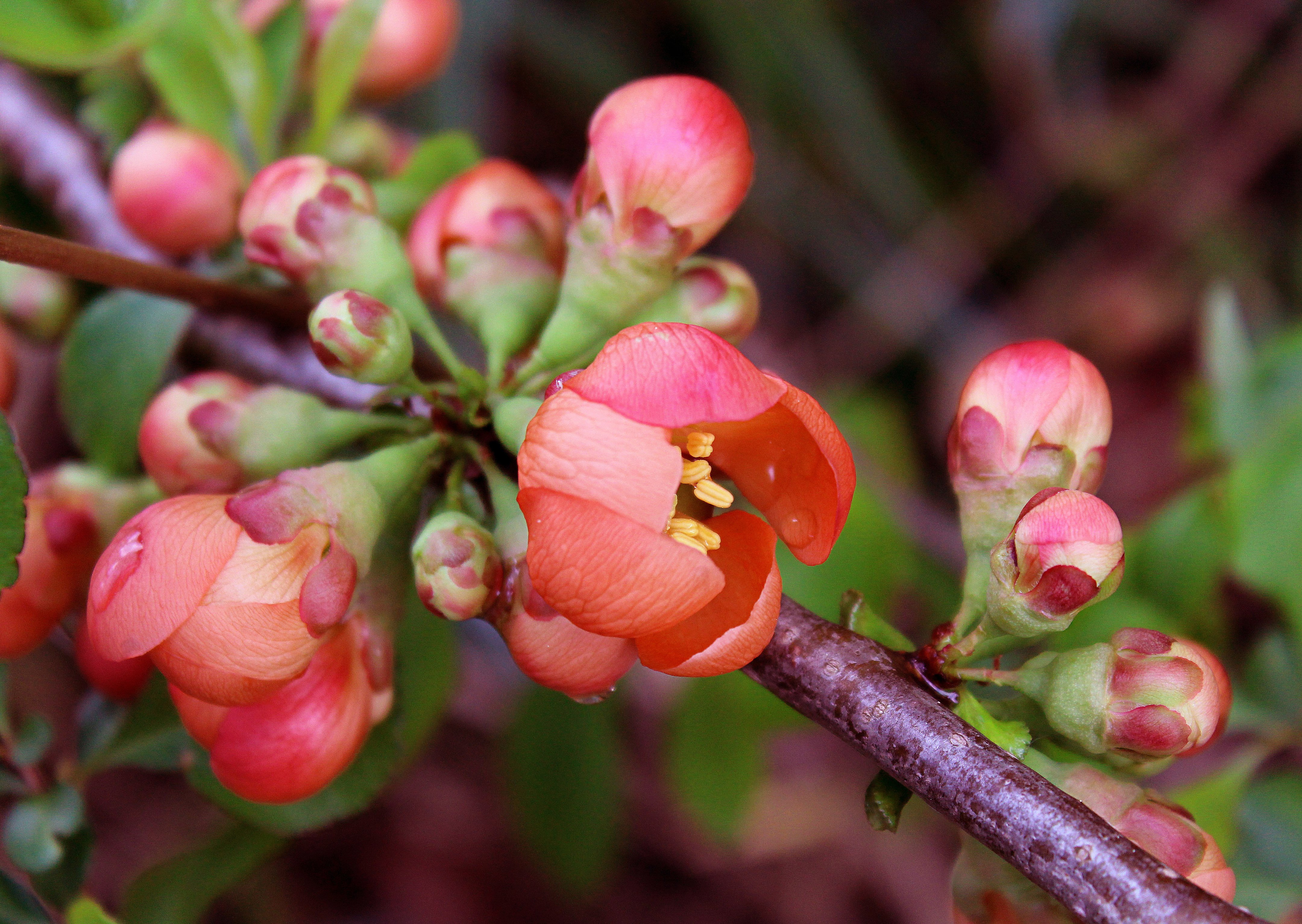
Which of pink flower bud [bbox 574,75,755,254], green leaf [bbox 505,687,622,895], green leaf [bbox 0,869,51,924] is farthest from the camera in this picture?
green leaf [bbox 505,687,622,895]

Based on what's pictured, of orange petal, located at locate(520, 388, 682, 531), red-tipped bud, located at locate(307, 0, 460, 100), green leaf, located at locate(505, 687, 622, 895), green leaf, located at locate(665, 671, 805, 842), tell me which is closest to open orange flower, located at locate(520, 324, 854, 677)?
orange petal, located at locate(520, 388, 682, 531)

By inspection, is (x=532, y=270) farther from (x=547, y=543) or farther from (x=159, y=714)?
(x=159, y=714)

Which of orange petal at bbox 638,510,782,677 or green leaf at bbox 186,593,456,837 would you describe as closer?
orange petal at bbox 638,510,782,677

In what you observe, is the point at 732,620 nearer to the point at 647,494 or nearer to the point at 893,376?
the point at 647,494

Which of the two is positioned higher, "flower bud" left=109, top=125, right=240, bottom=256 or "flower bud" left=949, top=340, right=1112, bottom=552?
"flower bud" left=949, top=340, right=1112, bottom=552

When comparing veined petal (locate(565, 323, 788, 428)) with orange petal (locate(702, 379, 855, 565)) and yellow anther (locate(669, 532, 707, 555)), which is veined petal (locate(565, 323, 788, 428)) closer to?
orange petal (locate(702, 379, 855, 565))

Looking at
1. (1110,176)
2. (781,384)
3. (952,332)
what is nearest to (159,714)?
(781,384)
